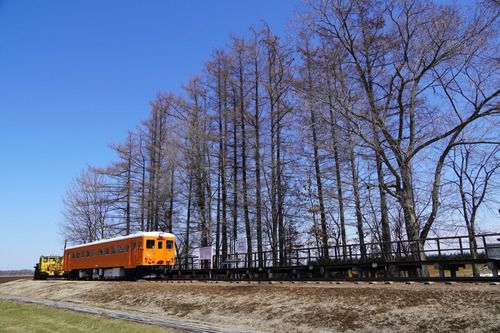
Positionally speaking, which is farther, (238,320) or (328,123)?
(328,123)

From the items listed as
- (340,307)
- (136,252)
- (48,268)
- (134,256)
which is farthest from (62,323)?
(48,268)

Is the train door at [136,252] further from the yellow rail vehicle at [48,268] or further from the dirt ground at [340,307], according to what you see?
the yellow rail vehicle at [48,268]

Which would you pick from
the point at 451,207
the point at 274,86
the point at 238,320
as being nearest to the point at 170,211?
the point at 274,86

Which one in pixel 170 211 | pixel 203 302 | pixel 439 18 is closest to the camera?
pixel 203 302

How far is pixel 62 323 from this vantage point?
14.2m

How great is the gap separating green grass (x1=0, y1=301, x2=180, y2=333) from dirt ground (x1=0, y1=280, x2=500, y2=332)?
2.09m

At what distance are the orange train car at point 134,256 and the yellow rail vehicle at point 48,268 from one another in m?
15.7

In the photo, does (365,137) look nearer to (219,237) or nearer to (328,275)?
(328,275)

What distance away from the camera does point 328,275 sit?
67.1 ft

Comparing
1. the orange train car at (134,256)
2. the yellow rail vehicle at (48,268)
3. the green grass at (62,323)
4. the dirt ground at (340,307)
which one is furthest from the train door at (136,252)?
the yellow rail vehicle at (48,268)

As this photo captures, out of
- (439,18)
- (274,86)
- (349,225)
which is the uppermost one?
(274,86)

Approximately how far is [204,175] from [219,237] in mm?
6132

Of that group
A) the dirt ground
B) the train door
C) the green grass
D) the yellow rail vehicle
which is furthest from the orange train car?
the yellow rail vehicle

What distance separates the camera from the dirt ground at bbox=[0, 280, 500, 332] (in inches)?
374
